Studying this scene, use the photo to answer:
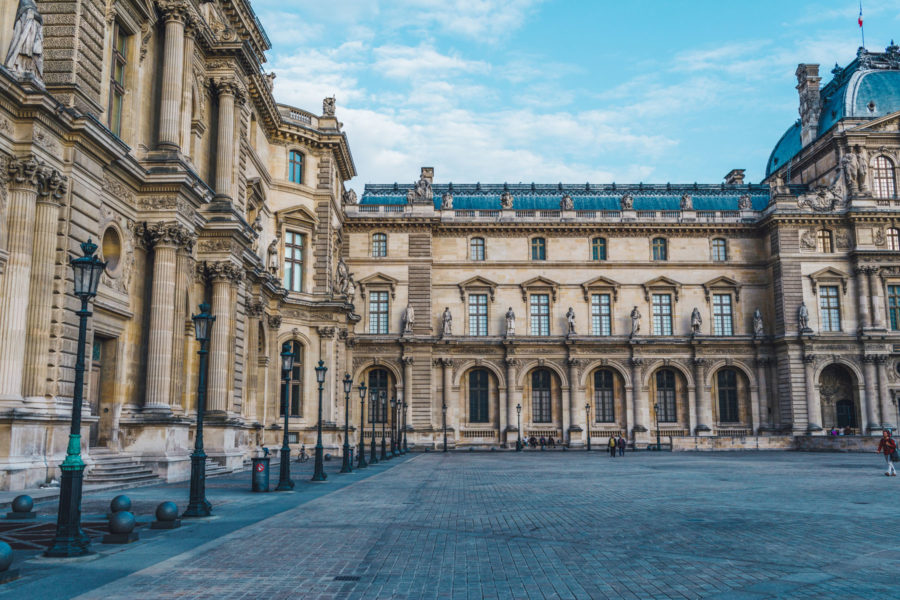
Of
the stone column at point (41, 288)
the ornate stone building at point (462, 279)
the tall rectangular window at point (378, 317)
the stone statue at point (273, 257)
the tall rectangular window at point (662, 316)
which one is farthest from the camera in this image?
the tall rectangular window at point (662, 316)

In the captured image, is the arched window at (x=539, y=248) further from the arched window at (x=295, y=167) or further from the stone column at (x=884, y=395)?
the stone column at (x=884, y=395)

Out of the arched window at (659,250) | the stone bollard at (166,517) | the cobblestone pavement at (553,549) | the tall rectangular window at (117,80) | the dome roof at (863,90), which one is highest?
the dome roof at (863,90)

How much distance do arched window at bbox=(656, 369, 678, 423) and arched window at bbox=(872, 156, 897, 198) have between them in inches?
802

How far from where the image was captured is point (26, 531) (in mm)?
12586

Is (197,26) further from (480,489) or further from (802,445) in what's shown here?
(802,445)

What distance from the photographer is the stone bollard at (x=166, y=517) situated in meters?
13.2

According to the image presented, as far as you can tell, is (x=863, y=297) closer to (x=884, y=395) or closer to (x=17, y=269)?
(x=884, y=395)

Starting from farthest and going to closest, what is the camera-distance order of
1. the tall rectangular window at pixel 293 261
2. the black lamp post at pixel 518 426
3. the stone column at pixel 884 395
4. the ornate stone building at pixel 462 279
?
the black lamp post at pixel 518 426, the stone column at pixel 884 395, the tall rectangular window at pixel 293 261, the ornate stone building at pixel 462 279

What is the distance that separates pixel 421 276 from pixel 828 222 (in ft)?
100

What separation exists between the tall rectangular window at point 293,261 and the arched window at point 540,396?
71.7 feet

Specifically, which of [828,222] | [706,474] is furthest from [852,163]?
[706,474]

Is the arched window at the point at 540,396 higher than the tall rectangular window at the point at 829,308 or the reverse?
the reverse

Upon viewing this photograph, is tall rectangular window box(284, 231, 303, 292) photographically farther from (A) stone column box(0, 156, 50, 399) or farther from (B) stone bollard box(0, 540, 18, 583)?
(B) stone bollard box(0, 540, 18, 583)

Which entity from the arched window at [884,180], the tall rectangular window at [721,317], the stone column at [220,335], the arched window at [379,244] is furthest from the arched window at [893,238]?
the stone column at [220,335]
